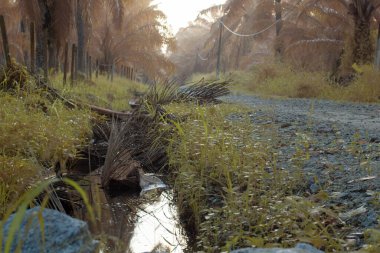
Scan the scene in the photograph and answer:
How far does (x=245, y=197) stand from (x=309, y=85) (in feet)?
32.0

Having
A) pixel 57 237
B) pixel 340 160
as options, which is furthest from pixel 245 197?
pixel 57 237

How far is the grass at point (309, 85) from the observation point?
A: 1020 cm

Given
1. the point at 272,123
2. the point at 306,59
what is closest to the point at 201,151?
the point at 272,123

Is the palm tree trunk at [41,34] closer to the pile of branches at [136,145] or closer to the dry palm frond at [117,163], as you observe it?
the pile of branches at [136,145]

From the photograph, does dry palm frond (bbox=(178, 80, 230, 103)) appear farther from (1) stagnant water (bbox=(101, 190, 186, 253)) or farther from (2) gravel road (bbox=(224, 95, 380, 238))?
(1) stagnant water (bbox=(101, 190, 186, 253))

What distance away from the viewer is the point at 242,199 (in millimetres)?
2982

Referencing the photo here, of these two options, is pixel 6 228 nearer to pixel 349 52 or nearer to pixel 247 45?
pixel 349 52

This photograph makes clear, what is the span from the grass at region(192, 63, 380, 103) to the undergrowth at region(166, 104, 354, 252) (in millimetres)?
6129

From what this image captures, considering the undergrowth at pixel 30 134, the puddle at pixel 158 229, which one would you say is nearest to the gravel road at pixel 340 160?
the puddle at pixel 158 229

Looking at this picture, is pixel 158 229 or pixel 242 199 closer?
pixel 242 199

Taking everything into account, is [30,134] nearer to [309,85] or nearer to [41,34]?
[41,34]

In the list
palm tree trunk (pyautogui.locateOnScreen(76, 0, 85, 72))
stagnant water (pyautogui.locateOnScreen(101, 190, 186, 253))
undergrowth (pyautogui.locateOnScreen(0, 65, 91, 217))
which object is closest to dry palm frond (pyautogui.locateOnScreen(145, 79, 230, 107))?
undergrowth (pyautogui.locateOnScreen(0, 65, 91, 217))

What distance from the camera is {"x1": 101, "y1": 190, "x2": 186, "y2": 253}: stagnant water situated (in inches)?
125

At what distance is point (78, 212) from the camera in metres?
3.57
